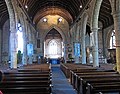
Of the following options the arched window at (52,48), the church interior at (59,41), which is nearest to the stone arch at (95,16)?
the church interior at (59,41)

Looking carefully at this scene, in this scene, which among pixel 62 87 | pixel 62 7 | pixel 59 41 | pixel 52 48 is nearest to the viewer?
pixel 62 87

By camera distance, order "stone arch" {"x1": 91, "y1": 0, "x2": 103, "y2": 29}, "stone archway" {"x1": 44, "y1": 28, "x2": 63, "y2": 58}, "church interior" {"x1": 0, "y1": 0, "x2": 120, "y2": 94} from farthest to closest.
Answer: "stone archway" {"x1": 44, "y1": 28, "x2": 63, "y2": 58}
"stone arch" {"x1": 91, "y1": 0, "x2": 103, "y2": 29}
"church interior" {"x1": 0, "y1": 0, "x2": 120, "y2": 94}

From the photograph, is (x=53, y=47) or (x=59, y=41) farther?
(x=59, y=41)

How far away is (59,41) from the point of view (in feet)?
149

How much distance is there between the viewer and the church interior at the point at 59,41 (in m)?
9.47

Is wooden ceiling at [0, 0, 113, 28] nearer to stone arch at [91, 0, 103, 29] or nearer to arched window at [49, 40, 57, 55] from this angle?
stone arch at [91, 0, 103, 29]

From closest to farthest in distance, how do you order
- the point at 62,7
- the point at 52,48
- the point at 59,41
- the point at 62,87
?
the point at 62,87 → the point at 62,7 → the point at 52,48 → the point at 59,41

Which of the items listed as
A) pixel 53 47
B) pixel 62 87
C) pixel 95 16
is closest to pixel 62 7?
pixel 95 16

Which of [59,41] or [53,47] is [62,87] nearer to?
[53,47]

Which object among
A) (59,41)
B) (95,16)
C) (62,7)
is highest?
Result: (62,7)

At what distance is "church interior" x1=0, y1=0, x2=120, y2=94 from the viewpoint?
373 inches

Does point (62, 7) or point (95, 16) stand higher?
point (62, 7)

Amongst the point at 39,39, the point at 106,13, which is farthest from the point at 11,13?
the point at 39,39

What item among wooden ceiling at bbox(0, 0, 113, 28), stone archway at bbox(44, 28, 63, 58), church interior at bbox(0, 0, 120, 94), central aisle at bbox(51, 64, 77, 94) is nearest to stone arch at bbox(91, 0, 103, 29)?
church interior at bbox(0, 0, 120, 94)
